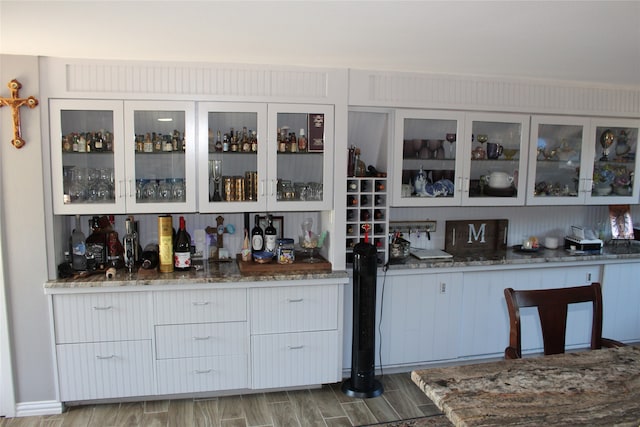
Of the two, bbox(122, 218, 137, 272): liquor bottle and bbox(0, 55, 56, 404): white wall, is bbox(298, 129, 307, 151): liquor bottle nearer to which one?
bbox(122, 218, 137, 272): liquor bottle

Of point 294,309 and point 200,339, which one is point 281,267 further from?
point 200,339

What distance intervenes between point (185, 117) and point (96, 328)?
1412 mm

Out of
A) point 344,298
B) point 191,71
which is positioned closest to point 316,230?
point 344,298

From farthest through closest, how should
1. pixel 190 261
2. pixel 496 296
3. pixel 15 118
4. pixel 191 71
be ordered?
pixel 496 296, pixel 190 261, pixel 191 71, pixel 15 118

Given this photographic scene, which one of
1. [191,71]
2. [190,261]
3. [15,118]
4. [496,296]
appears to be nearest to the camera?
[15,118]

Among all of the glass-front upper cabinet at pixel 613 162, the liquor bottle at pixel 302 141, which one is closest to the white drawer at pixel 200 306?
the liquor bottle at pixel 302 141

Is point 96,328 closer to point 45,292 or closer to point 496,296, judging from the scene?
point 45,292

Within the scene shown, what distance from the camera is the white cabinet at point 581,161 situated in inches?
140

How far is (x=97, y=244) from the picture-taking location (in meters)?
3.10

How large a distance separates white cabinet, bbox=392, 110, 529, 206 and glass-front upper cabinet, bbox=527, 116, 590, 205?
0.11 meters

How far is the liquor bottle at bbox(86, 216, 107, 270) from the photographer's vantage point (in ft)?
10.1

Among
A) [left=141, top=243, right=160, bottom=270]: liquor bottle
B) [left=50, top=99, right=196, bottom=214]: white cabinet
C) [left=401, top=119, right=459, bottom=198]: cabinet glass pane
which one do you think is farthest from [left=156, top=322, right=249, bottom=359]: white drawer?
[left=401, top=119, right=459, bottom=198]: cabinet glass pane

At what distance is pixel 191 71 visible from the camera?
9.45ft

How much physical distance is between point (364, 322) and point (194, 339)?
1104 mm
